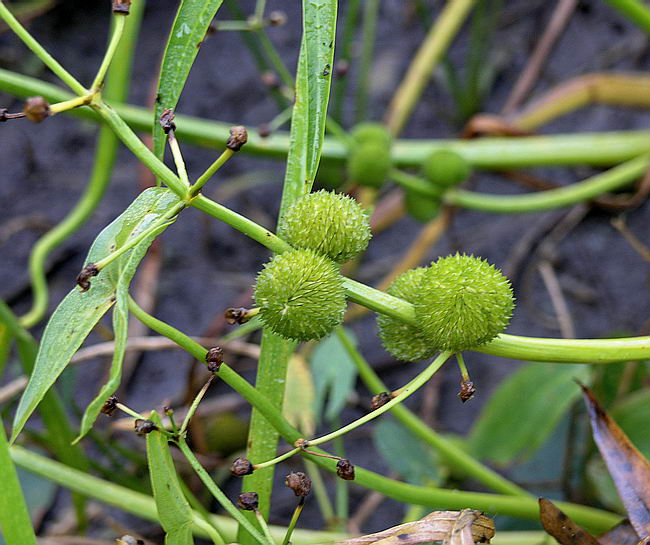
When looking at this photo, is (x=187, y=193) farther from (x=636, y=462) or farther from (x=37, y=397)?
(x=636, y=462)

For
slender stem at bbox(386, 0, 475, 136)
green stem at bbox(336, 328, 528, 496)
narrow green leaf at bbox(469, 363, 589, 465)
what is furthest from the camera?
slender stem at bbox(386, 0, 475, 136)

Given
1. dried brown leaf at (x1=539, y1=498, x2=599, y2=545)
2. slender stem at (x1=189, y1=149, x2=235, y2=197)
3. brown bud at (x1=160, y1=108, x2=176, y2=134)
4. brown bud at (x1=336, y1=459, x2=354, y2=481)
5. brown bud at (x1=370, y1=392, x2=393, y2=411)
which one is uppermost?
brown bud at (x1=160, y1=108, x2=176, y2=134)

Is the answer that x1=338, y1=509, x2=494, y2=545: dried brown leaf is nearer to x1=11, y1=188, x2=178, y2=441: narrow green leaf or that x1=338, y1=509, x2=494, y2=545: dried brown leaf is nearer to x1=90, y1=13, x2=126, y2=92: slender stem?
x1=11, y1=188, x2=178, y2=441: narrow green leaf

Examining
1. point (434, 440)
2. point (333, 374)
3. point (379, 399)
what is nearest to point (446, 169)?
point (333, 374)

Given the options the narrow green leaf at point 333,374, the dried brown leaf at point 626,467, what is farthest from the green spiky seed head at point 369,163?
the dried brown leaf at point 626,467

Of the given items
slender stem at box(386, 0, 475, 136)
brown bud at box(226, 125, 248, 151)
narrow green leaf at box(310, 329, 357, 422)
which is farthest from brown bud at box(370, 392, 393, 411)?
slender stem at box(386, 0, 475, 136)

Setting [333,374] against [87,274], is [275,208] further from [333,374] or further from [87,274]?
[87,274]
